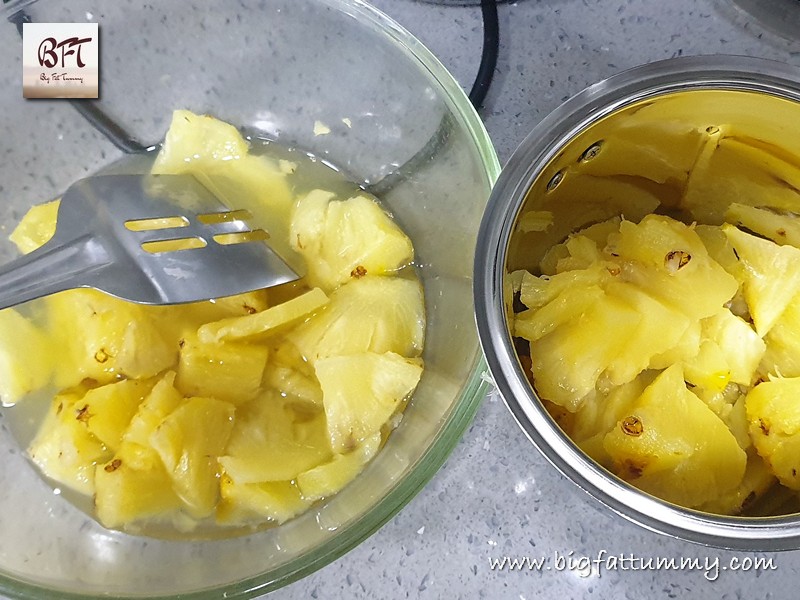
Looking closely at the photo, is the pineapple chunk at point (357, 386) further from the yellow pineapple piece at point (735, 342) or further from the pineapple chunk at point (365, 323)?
the yellow pineapple piece at point (735, 342)

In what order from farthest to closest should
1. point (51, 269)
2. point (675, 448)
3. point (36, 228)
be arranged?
1. point (36, 228)
2. point (51, 269)
3. point (675, 448)

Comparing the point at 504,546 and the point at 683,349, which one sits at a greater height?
the point at 683,349

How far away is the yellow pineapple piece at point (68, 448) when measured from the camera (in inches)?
26.9

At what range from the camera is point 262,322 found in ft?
2.22

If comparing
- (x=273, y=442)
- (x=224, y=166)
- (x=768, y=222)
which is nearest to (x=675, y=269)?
(x=768, y=222)

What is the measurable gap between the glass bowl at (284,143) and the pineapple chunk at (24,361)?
63 millimetres

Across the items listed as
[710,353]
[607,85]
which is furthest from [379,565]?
[607,85]

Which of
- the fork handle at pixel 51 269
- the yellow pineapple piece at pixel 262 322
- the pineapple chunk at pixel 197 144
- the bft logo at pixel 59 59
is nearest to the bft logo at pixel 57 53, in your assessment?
the bft logo at pixel 59 59

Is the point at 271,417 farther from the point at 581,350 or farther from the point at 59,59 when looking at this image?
the point at 59,59

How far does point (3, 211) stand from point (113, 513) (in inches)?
15.6

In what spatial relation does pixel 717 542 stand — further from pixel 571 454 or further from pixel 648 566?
pixel 648 566

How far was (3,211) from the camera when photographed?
0.81 metres

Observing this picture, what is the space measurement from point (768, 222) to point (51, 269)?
26.4 inches

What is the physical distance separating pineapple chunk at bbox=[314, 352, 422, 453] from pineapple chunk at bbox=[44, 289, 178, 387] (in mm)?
188
